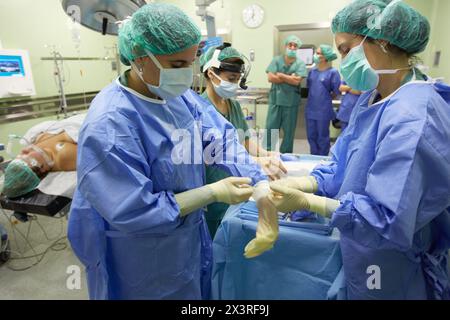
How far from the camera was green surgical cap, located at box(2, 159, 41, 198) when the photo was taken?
1.93 meters

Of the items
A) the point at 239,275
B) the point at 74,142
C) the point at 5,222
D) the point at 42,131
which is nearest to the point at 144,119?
the point at 239,275

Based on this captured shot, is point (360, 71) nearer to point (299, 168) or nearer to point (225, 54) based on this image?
point (299, 168)

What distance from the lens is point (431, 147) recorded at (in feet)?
2.60

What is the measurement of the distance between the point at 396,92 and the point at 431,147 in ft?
0.71

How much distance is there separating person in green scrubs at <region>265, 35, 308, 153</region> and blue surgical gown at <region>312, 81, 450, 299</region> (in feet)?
9.38

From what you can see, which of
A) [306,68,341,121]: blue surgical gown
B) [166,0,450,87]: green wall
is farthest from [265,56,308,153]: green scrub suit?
[166,0,450,87]: green wall

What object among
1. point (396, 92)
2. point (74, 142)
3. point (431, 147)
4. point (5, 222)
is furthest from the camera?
point (5, 222)

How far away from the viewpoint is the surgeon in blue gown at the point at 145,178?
0.87m

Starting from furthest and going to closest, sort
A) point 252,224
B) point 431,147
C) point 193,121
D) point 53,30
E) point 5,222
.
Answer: point 53,30
point 5,222
point 252,224
point 193,121
point 431,147

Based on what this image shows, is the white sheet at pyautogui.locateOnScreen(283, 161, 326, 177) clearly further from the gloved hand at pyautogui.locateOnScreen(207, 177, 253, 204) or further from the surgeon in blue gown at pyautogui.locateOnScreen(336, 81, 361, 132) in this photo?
the surgeon in blue gown at pyautogui.locateOnScreen(336, 81, 361, 132)

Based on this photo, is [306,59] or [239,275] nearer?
[239,275]

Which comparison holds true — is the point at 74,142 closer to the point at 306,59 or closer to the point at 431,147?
the point at 431,147

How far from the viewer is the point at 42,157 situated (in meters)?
2.16

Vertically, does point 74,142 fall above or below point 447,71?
below
